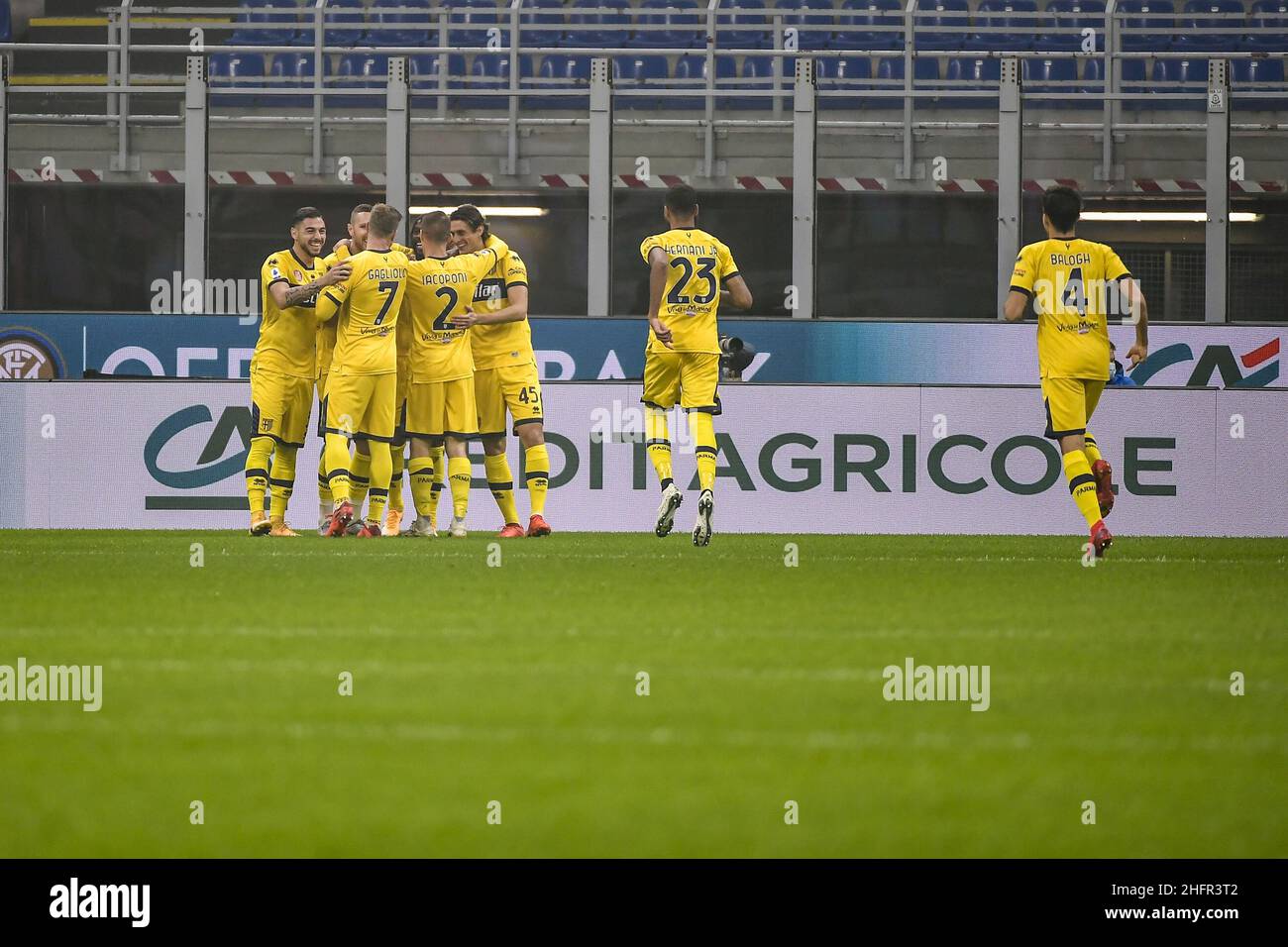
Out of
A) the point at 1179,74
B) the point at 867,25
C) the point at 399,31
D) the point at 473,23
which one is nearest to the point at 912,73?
the point at 867,25

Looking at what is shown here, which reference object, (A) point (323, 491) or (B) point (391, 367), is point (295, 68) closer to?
(A) point (323, 491)

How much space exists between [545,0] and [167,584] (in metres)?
15.5

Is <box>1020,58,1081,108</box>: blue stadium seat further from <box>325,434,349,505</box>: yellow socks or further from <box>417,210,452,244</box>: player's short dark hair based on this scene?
<box>325,434,349,505</box>: yellow socks

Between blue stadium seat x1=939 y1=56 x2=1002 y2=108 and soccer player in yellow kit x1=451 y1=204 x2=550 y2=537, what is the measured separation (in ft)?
23.7

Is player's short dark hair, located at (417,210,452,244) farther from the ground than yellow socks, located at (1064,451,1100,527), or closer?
farther from the ground

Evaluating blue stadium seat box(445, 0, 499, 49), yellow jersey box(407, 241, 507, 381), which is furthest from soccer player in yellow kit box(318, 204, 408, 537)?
blue stadium seat box(445, 0, 499, 49)

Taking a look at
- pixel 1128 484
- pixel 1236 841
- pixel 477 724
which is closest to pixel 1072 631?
pixel 477 724

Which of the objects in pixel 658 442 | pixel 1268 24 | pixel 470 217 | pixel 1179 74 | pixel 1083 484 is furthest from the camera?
pixel 1268 24

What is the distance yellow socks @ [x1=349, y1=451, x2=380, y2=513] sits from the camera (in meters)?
12.7

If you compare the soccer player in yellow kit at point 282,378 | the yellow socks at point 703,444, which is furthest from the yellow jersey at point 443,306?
the yellow socks at point 703,444

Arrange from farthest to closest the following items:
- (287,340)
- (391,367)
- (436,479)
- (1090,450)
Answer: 1. (436,479)
2. (287,340)
3. (391,367)
4. (1090,450)

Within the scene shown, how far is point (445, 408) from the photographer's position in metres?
12.4

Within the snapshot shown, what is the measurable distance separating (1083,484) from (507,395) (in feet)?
11.8

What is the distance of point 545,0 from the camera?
23.0 m
